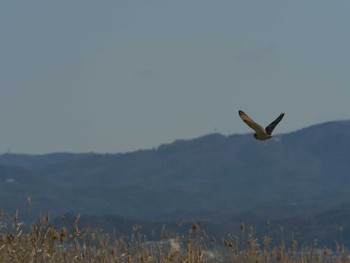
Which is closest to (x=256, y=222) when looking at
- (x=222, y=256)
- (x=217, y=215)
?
(x=217, y=215)

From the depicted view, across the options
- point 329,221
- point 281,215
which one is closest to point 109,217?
point 329,221

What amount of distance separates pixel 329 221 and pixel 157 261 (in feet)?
435

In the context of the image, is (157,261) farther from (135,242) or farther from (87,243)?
(135,242)

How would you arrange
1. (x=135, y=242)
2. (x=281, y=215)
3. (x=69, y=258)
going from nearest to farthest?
(x=69, y=258)
(x=135, y=242)
(x=281, y=215)

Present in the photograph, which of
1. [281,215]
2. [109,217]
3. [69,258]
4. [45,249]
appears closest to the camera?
[45,249]

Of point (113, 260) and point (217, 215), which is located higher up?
point (217, 215)

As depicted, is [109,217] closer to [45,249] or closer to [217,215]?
[217,215]

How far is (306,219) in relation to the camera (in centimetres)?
15050

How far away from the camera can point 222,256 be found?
711 inches

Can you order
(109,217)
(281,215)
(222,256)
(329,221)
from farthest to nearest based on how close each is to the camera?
(281,215)
(329,221)
(109,217)
(222,256)

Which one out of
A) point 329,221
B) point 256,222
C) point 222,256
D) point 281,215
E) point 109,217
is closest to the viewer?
point 222,256

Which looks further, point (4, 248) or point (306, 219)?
point (306, 219)

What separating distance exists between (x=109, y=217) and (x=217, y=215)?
193ft

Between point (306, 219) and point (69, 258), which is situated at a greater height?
point (306, 219)
